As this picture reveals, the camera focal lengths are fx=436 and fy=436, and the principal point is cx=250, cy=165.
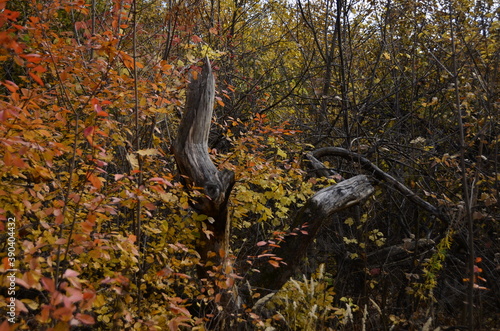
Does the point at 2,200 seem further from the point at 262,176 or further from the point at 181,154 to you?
the point at 262,176

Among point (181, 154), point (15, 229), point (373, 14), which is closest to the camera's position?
point (15, 229)

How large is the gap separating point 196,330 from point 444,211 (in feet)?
9.68

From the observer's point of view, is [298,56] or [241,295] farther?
[298,56]

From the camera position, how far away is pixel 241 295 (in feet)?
12.3

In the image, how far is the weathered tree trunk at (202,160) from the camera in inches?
119

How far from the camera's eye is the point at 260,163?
3.46m

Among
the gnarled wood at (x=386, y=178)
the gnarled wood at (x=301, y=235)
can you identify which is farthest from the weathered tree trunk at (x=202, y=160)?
the gnarled wood at (x=386, y=178)

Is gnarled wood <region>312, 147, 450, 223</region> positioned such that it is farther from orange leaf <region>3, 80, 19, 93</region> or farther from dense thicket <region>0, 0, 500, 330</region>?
orange leaf <region>3, 80, 19, 93</region>

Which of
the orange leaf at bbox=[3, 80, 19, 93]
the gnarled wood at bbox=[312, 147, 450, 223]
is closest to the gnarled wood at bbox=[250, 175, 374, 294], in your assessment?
the gnarled wood at bbox=[312, 147, 450, 223]

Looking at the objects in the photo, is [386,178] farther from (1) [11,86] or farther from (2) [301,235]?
(1) [11,86]

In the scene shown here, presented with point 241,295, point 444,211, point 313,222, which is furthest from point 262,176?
point 444,211

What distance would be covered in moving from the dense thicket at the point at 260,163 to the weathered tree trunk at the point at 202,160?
0.10 metres

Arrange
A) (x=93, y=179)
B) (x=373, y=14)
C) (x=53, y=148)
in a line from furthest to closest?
(x=373, y=14)
(x=53, y=148)
(x=93, y=179)

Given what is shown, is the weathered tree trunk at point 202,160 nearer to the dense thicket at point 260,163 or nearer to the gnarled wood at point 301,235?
the dense thicket at point 260,163
